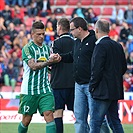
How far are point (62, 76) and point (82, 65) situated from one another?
0.96 meters

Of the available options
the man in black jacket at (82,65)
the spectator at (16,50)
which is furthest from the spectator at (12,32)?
the man in black jacket at (82,65)

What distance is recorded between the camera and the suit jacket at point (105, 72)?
8422 mm

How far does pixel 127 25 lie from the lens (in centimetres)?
2250

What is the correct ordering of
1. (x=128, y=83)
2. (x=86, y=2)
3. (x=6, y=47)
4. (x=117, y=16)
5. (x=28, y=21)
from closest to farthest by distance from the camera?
1. (x=128, y=83)
2. (x=6, y=47)
3. (x=28, y=21)
4. (x=117, y=16)
5. (x=86, y=2)

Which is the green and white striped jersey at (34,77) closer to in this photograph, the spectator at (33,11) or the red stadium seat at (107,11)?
the spectator at (33,11)

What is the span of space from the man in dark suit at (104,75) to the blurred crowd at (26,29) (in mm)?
9257

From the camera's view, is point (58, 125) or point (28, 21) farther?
point (28, 21)

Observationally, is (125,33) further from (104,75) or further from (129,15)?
(104,75)

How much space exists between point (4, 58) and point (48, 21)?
2886 mm

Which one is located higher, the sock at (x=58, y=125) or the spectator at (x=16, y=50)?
the spectator at (x=16, y=50)

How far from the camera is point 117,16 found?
2409cm

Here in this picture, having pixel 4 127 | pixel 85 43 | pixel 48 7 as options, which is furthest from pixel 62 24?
pixel 48 7

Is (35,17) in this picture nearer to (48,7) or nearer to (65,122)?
(48,7)

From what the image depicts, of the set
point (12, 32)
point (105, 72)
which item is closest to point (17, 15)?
point (12, 32)
